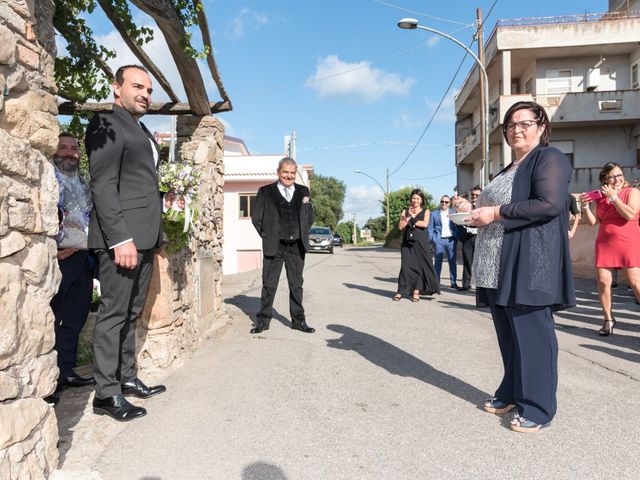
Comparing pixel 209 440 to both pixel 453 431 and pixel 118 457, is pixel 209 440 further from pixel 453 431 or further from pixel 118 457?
pixel 453 431

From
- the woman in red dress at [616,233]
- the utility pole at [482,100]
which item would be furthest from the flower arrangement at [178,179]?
the utility pole at [482,100]

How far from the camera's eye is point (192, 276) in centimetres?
519

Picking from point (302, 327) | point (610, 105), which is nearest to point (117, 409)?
point (302, 327)

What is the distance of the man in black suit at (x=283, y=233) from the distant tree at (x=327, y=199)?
58172mm

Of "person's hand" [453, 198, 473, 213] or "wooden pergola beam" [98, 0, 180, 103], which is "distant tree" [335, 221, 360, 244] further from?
"person's hand" [453, 198, 473, 213]

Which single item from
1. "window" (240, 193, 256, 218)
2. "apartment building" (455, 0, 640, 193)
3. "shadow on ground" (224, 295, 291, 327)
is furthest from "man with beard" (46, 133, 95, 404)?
"window" (240, 193, 256, 218)

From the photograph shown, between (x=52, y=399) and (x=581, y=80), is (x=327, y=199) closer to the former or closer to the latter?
(x=581, y=80)

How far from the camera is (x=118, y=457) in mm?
2680

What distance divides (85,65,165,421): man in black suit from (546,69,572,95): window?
23.2 metres

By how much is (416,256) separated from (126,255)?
253 inches

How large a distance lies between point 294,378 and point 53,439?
6.72 feet

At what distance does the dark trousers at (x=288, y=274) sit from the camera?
6023mm

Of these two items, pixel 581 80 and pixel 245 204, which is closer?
pixel 581 80

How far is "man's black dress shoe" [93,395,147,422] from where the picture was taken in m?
3.14
